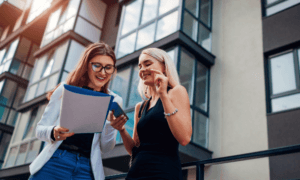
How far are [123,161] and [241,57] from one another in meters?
4.79

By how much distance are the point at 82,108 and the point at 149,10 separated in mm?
8150

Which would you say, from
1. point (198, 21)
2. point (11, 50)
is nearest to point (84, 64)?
→ point (198, 21)

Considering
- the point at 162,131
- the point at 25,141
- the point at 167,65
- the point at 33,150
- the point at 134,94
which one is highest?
the point at 134,94

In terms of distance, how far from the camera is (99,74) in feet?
6.74

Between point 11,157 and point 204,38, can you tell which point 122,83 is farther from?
point 11,157

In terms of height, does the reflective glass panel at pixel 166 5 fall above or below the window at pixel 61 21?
→ below

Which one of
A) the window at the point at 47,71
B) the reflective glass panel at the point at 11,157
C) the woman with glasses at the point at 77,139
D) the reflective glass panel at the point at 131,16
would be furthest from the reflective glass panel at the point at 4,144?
the woman with glasses at the point at 77,139

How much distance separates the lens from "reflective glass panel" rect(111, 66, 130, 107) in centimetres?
871

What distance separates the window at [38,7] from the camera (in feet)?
47.5

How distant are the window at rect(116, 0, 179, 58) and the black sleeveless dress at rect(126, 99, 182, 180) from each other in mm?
6612

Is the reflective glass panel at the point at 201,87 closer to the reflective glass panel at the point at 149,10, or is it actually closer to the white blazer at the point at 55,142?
the reflective glass panel at the point at 149,10

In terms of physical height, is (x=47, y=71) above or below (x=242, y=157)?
above

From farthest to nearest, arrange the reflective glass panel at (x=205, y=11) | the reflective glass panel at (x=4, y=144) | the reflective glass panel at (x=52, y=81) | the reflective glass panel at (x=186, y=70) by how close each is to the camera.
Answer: the reflective glass panel at (x=4, y=144), the reflective glass panel at (x=52, y=81), the reflective glass panel at (x=205, y=11), the reflective glass panel at (x=186, y=70)

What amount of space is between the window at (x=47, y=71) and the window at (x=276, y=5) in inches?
311
